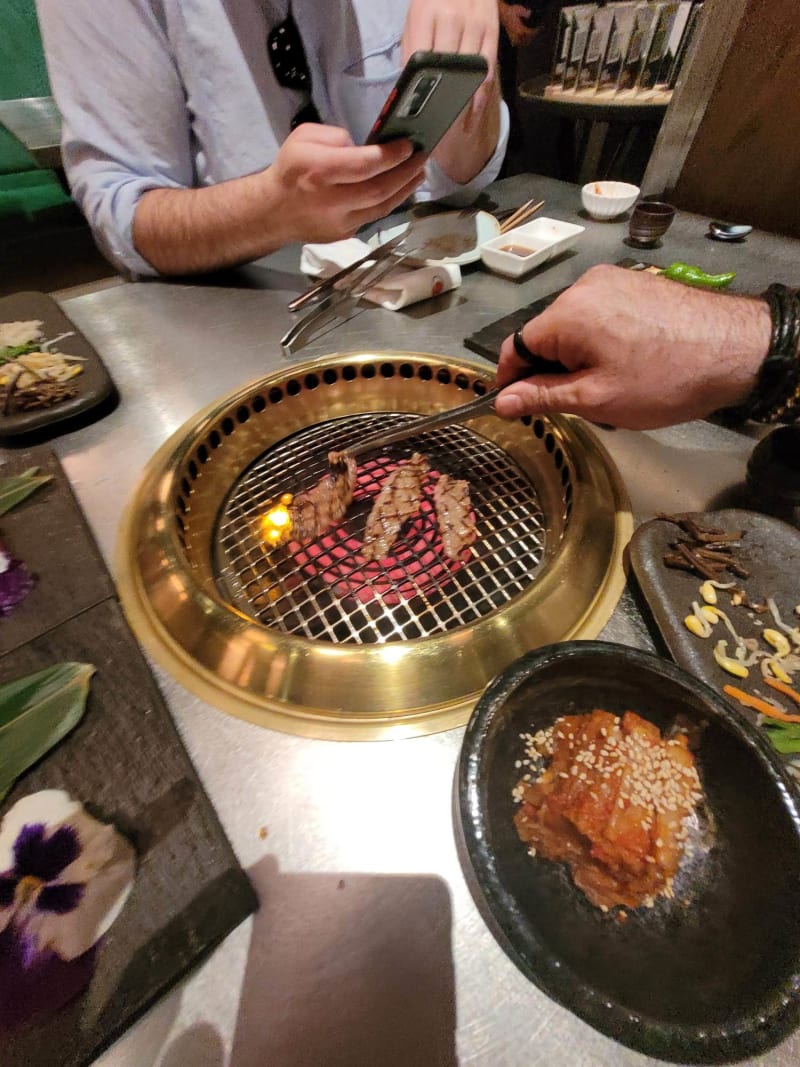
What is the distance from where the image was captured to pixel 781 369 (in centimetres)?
129

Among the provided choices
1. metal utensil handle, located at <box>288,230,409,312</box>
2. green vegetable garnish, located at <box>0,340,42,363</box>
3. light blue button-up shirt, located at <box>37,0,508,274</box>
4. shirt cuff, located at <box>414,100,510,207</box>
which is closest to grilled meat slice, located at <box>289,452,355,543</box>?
metal utensil handle, located at <box>288,230,409,312</box>

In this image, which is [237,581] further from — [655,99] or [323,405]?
[655,99]

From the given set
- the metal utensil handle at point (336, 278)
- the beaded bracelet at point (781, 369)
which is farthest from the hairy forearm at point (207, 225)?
the beaded bracelet at point (781, 369)

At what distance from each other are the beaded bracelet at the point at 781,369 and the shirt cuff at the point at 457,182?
2207 mm

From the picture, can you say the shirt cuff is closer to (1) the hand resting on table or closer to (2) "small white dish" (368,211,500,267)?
(2) "small white dish" (368,211,500,267)

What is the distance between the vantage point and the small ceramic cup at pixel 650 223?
2.52m

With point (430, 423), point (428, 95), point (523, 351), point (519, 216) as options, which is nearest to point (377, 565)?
point (430, 423)

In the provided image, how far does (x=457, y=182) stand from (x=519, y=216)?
0.49m

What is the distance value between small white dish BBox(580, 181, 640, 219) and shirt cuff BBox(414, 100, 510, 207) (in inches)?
22.2

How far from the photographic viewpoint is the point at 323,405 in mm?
1866

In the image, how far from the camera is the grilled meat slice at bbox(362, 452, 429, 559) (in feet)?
4.69

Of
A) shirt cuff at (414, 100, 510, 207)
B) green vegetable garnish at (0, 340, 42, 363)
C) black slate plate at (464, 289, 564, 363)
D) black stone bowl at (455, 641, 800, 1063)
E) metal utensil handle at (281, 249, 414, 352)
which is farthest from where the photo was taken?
shirt cuff at (414, 100, 510, 207)

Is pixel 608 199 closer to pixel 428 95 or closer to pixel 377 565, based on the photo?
pixel 428 95

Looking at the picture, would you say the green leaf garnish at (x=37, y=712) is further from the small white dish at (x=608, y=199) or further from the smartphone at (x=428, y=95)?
the small white dish at (x=608, y=199)
